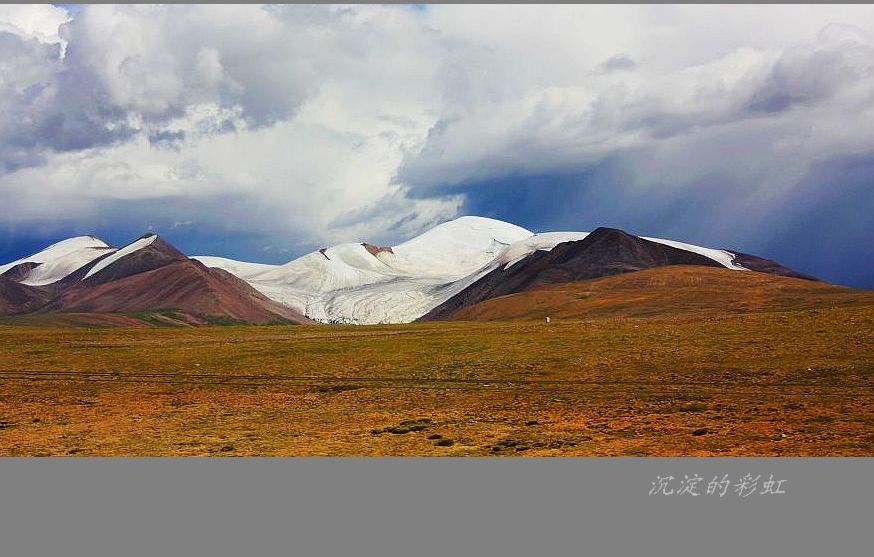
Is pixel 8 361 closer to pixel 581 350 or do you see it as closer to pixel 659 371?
pixel 581 350

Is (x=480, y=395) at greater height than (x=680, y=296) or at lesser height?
lesser

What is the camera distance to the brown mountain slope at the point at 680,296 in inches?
5581

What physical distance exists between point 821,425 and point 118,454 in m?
30.1

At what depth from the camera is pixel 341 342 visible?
89188mm

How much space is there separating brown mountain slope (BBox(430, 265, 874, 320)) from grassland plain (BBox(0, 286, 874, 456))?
6027cm

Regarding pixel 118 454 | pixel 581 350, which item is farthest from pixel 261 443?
pixel 581 350

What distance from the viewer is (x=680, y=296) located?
522 feet

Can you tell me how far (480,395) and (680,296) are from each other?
11532 cm

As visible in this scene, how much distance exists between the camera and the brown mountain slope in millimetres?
141750

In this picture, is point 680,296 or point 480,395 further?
point 680,296

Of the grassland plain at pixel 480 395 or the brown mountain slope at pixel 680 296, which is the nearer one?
the grassland plain at pixel 480 395

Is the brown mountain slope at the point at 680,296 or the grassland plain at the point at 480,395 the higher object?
the brown mountain slope at the point at 680,296

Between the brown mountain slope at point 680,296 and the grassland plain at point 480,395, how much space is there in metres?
60.3

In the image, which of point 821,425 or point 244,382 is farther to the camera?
Answer: point 244,382
